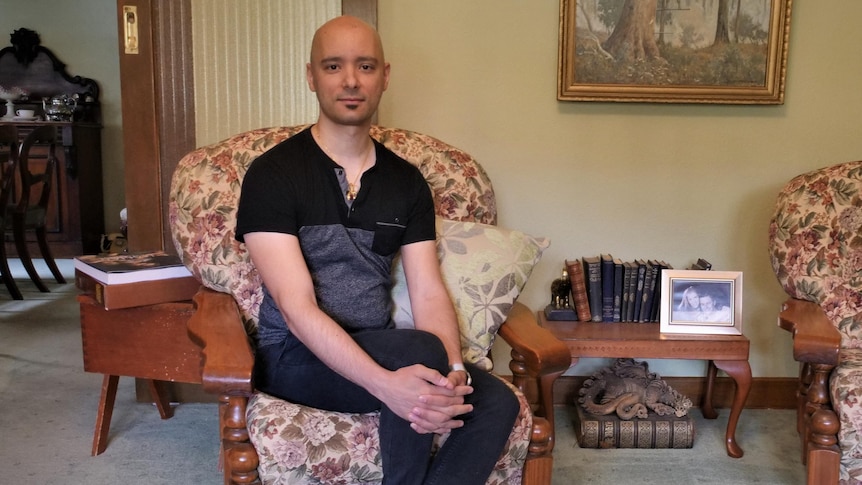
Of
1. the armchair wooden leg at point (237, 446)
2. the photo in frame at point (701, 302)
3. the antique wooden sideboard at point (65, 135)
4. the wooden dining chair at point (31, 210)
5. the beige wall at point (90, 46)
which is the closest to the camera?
the armchair wooden leg at point (237, 446)

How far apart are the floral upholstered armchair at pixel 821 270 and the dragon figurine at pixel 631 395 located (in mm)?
400

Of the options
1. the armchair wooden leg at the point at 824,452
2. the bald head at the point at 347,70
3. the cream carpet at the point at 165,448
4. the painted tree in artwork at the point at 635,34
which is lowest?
the cream carpet at the point at 165,448

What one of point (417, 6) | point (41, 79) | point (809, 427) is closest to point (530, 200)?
point (417, 6)

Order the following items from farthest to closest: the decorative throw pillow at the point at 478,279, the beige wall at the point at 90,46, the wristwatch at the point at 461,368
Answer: the beige wall at the point at 90,46 → the decorative throw pillow at the point at 478,279 → the wristwatch at the point at 461,368

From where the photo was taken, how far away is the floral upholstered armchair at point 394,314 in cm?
134

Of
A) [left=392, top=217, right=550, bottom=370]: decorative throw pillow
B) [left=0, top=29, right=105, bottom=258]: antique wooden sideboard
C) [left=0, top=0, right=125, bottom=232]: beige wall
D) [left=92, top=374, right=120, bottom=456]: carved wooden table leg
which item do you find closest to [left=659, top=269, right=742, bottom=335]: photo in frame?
[left=392, top=217, right=550, bottom=370]: decorative throw pillow

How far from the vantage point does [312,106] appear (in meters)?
2.49

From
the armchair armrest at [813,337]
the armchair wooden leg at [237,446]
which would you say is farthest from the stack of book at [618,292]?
the armchair wooden leg at [237,446]

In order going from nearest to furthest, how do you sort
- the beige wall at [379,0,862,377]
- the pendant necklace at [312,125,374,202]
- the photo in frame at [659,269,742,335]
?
the pendant necklace at [312,125,374,202]
the photo in frame at [659,269,742,335]
the beige wall at [379,0,862,377]

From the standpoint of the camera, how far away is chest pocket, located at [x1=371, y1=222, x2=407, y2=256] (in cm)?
162

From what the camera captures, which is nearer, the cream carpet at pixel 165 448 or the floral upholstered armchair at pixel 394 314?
the floral upholstered armchair at pixel 394 314

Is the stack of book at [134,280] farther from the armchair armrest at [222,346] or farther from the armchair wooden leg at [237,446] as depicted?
the armchair wooden leg at [237,446]

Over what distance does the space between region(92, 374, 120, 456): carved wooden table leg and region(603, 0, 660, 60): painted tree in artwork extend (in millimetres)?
2006

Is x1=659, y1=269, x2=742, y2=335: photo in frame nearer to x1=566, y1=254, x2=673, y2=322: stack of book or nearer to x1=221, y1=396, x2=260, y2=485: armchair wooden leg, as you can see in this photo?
x1=566, y1=254, x2=673, y2=322: stack of book
